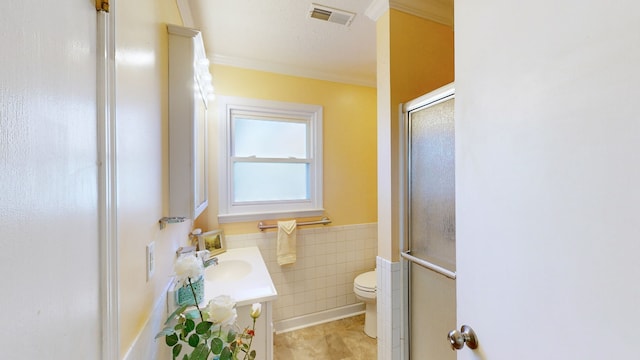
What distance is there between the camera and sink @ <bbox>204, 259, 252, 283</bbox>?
1.68 m

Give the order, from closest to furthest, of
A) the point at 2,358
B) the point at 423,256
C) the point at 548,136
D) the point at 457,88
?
the point at 2,358, the point at 548,136, the point at 457,88, the point at 423,256

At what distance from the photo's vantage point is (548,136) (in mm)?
531

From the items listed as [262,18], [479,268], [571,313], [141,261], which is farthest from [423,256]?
[262,18]

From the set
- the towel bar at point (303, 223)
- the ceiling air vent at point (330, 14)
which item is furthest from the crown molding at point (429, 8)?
the towel bar at point (303, 223)

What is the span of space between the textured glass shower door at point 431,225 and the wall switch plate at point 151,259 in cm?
122

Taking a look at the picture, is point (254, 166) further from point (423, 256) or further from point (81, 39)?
point (81, 39)

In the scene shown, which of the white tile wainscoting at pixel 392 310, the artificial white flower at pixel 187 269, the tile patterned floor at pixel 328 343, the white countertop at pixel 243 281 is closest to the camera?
the artificial white flower at pixel 187 269

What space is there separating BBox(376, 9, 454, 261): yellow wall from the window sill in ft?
2.95

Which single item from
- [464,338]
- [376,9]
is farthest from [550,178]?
[376,9]

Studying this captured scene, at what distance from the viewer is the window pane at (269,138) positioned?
216 centimetres

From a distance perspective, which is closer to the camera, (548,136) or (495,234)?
(548,136)

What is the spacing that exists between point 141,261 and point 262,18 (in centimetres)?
154

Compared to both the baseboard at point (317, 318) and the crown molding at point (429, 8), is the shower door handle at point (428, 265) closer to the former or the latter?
the baseboard at point (317, 318)

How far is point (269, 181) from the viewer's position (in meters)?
2.26
